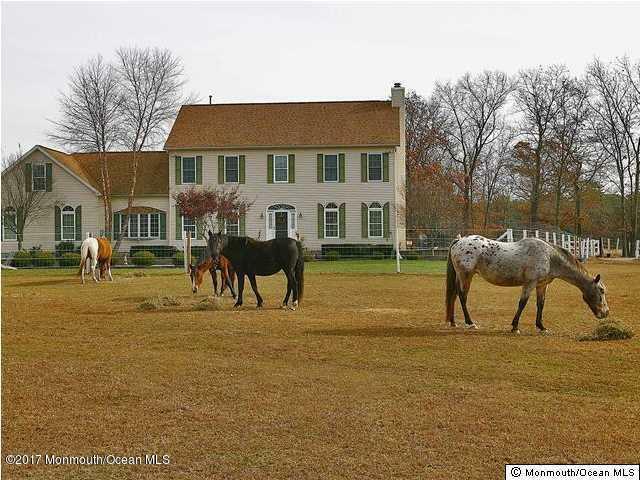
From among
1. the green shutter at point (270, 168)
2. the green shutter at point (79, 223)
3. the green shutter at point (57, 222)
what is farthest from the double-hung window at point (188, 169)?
the green shutter at point (57, 222)

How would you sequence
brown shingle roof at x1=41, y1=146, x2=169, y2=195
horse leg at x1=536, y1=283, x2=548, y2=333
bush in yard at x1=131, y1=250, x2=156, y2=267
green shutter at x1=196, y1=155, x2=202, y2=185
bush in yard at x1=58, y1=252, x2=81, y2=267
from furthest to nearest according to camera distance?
brown shingle roof at x1=41, y1=146, x2=169, y2=195 < green shutter at x1=196, y1=155, x2=202, y2=185 < bush in yard at x1=131, y1=250, x2=156, y2=267 < bush in yard at x1=58, y1=252, x2=81, y2=267 < horse leg at x1=536, y1=283, x2=548, y2=333

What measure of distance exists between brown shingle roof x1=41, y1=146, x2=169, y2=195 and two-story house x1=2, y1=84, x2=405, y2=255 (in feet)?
0.35

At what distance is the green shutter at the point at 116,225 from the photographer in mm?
41344

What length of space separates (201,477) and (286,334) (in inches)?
238

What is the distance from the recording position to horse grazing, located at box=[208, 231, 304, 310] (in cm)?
1452

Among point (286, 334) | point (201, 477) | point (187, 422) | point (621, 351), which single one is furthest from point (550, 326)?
point (201, 477)

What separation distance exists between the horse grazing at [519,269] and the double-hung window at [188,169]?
3050 centimetres

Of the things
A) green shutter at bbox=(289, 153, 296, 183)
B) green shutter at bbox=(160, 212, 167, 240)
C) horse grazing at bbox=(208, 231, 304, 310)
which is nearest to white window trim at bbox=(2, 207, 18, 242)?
green shutter at bbox=(160, 212, 167, 240)

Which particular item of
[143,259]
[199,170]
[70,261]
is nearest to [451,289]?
[143,259]

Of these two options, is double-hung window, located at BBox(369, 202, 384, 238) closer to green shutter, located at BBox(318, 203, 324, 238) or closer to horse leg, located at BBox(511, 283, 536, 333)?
green shutter, located at BBox(318, 203, 324, 238)

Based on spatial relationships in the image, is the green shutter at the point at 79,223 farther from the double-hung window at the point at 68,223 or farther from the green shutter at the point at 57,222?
the green shutter at the point at 57,222

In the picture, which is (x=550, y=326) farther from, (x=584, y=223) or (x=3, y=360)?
(x=584, y=223)

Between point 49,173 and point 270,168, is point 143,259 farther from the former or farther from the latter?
point 49,173

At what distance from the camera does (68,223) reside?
41.5m
